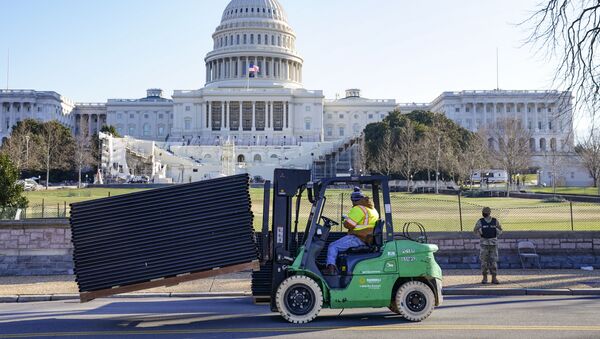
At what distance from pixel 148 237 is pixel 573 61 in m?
13.2

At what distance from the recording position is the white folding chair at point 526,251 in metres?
19.6

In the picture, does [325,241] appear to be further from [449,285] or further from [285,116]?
[285,116]

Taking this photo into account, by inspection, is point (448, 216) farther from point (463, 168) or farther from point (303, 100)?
point (303, 100)

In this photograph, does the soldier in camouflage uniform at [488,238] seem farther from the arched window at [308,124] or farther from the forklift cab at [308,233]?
the arched window at [308,124]

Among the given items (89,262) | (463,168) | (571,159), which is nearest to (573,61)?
(89,262)

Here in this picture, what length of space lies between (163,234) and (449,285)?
857 cm

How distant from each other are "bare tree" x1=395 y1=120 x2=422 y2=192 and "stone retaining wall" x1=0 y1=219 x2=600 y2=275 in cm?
4645

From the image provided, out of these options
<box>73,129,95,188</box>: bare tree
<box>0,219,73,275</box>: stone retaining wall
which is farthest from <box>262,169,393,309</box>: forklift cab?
<box>73,129,95,188</box>: bare tree

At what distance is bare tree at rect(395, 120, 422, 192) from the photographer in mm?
69181

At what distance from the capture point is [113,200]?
11242 millimetres

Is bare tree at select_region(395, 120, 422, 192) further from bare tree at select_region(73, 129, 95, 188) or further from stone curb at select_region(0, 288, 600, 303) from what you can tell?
stone curb at select_region(0, 288, 600, 303)

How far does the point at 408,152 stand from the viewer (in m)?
67.8

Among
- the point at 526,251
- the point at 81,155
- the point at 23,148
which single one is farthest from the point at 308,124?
the point at 526,251

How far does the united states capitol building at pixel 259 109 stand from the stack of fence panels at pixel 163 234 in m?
90.6
